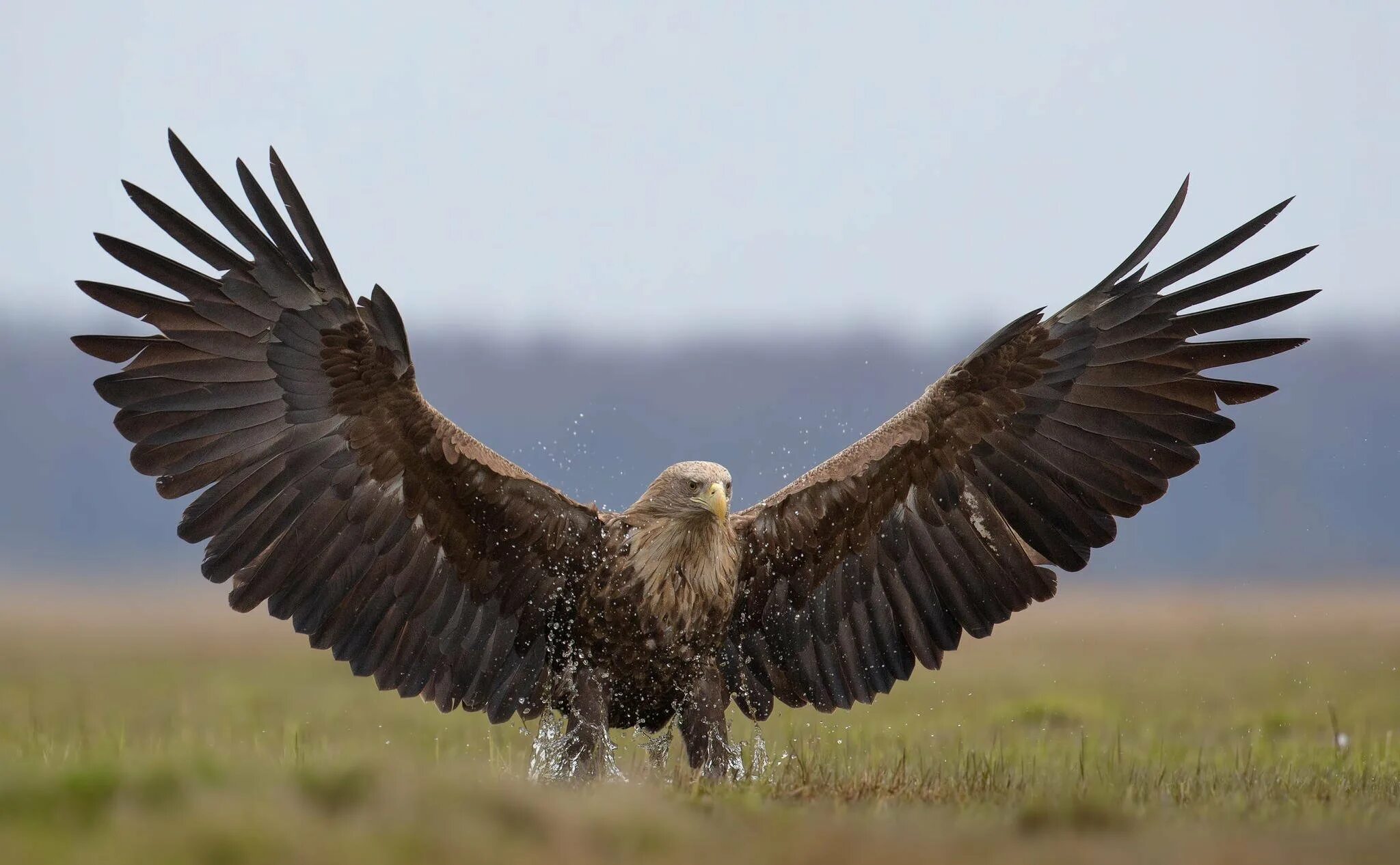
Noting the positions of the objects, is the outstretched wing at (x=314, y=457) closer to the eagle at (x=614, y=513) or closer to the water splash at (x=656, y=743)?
the eagle at (x=614, y=513)

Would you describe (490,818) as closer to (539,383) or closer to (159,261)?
(159,261)

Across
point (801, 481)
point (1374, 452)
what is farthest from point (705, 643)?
point (1374, 452)

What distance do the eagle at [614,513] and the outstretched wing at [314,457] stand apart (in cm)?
1

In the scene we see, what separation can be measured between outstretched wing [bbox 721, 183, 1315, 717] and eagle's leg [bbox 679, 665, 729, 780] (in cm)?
42

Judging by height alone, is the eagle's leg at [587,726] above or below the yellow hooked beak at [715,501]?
below

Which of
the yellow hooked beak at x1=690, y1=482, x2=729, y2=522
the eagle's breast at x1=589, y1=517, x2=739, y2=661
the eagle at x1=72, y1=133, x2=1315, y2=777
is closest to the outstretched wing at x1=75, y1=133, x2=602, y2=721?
the eagle at x1=72, y1=133, x2=1315, y2=777

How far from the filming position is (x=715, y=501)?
6812 millimetres

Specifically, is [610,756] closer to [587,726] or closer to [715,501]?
[587,726]

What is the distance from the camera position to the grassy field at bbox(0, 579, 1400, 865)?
406 cm

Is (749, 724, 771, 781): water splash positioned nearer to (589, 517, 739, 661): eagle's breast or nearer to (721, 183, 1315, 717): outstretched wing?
(721, 183, 1315, 717): outstretched wing

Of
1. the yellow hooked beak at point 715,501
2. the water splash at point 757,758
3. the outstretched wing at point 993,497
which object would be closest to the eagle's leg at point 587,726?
the water splash at point 757,758

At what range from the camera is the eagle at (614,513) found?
6547 millimetres

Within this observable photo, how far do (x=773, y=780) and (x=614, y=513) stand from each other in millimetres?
1647

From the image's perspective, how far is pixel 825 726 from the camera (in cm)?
984
